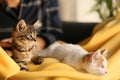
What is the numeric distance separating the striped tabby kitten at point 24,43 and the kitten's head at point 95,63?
15 cm

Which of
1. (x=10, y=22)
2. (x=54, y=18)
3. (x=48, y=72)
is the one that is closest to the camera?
(x=48, y=72)

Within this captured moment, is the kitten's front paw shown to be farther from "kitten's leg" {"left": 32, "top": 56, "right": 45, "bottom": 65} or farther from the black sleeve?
the black sleeve

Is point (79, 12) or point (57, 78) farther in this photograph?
point (79, 12)

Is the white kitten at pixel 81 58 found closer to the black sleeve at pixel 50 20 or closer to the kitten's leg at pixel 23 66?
the kitten's leg at pixel 23 66

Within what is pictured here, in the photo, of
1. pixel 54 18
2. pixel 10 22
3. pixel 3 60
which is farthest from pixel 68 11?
pixel 3 60

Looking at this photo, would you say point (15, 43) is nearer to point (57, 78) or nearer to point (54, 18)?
point (57, 78)

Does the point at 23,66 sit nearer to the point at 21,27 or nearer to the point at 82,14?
the point at 21,27

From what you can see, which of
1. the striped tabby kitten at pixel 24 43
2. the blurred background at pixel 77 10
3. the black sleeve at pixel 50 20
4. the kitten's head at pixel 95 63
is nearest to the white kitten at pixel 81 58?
the kitten's head at pixel 95 63

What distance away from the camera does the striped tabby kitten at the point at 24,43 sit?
0.79 metres

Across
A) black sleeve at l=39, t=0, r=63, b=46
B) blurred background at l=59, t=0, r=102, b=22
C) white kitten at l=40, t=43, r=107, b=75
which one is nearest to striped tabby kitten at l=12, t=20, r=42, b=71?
white kitten at l=40, t=43, r=107, b=75

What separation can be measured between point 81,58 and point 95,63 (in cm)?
5

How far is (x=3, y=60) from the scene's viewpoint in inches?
31.1

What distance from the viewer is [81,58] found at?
0.86 metres

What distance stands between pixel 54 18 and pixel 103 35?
0.39m
